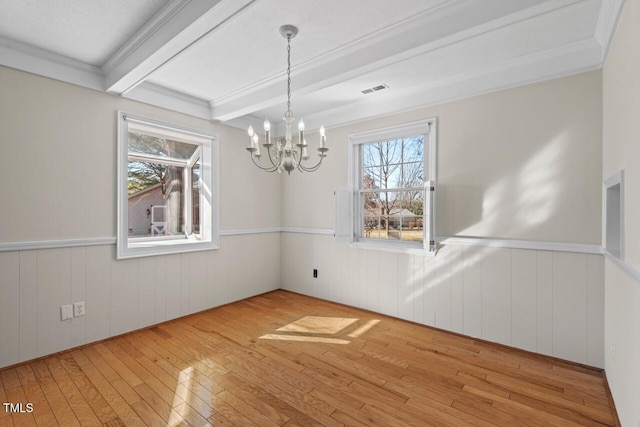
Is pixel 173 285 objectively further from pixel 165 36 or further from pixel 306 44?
pixel 306 44

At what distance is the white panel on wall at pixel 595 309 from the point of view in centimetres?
232

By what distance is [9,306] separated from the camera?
2.36 meters

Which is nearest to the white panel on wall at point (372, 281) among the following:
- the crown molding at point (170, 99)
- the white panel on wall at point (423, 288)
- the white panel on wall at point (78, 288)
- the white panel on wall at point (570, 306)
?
the white panel on wall at point (423, 288)

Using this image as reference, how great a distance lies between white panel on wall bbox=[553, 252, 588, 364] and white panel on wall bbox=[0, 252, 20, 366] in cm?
437

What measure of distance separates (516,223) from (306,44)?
92.7 inches

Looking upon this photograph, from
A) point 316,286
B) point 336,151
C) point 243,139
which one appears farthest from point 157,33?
point 316,286

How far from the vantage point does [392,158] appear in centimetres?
356

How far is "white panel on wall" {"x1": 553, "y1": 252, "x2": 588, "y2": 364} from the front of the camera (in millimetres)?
2395

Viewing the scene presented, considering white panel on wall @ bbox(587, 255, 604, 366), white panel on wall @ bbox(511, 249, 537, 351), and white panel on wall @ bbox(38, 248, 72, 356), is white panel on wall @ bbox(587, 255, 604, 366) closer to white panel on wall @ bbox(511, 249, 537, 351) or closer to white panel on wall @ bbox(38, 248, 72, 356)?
white panel on wall @ bbox(511, 249, 537, 351)

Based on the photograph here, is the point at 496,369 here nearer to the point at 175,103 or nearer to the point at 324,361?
the point at 324,361

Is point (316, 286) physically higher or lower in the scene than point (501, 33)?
lower

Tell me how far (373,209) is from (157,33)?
8.93ft

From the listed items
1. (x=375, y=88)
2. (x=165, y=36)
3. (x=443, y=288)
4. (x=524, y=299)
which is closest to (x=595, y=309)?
(x=524, y=299)

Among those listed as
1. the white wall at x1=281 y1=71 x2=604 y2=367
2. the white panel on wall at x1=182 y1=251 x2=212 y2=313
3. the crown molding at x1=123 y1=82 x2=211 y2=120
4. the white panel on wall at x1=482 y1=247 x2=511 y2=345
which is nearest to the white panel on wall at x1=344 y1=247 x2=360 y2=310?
the white wall at x1=281 y1=71 x2=604 y2=367
